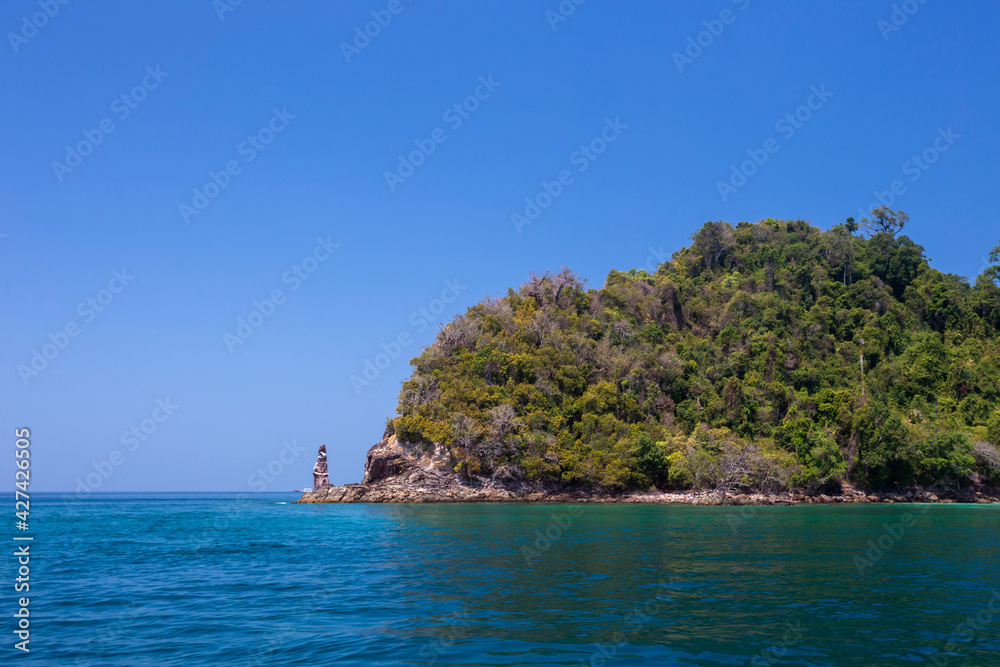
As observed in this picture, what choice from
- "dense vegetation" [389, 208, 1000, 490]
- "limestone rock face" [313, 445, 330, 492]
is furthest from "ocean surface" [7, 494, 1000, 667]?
"limestone rock face" [313, 445, 330, 492]

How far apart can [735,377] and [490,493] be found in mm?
31329

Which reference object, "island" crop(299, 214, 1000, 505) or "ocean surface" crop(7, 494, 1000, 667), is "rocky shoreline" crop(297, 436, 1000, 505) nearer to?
"island" crop(299, 214, 1000, 505)

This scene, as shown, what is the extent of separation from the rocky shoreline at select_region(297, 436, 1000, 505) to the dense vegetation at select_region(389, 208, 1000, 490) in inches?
49.7

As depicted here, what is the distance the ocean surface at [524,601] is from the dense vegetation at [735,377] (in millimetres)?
36472

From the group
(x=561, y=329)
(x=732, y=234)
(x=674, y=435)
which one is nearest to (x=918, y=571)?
(x=674, y=435)

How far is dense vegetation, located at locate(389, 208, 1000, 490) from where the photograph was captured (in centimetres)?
6338

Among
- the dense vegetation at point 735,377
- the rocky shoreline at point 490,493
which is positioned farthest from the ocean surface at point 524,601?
the dense vegetation at point 735,377

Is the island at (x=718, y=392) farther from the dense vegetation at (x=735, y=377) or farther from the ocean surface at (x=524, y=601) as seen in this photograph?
the ocean surface at (x=524, y=601)

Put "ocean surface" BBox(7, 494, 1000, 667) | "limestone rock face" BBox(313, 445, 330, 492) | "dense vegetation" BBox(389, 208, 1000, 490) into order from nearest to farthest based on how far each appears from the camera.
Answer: "ocean surface" BBox(7, 494, 1000, 667), "dense vegetation" BBox(389, 208, 1000, 490), "limestone rock face" BBox(313, 445, 330, 492)

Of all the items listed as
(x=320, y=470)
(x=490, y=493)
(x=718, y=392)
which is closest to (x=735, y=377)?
(x=718, y=392)

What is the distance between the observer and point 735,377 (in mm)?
75500

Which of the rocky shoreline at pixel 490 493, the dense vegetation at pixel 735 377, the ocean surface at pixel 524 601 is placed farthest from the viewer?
the dense vegetation at pixel 735 377

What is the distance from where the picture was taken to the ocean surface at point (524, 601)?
1087cm

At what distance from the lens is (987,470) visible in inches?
2518
